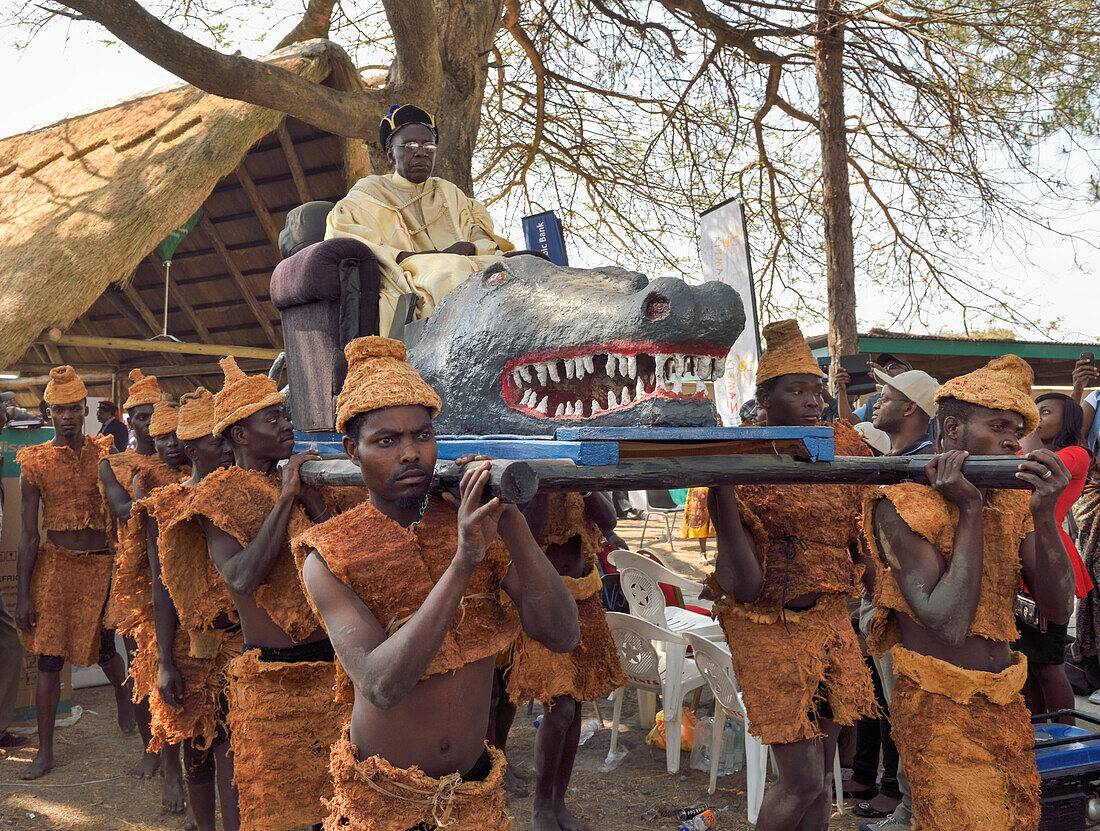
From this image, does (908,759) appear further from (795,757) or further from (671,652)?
(671,652)

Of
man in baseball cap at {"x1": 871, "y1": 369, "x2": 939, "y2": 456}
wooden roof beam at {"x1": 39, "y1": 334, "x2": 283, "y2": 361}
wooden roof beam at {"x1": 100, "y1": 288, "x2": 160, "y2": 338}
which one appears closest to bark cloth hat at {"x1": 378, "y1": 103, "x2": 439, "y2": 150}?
man in baseball cap at {"x1": 871, "y1": 369, "x2": 939, "y2": 456}

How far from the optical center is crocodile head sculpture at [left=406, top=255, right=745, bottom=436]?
2.20 m

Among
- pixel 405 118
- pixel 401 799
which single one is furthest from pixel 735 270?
pixel 401 799

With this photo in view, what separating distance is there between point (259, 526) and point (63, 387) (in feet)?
8.82

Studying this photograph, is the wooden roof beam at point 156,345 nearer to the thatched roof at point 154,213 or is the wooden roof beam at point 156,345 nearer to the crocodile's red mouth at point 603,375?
the thatched roof at point 154,213

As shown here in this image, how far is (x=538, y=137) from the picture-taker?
31.8ft

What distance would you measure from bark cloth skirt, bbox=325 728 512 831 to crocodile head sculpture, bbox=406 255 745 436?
3.12 feet

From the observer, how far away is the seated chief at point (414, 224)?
3.33 m

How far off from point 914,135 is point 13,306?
847cm

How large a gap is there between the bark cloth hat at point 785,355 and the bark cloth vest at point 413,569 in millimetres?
1278

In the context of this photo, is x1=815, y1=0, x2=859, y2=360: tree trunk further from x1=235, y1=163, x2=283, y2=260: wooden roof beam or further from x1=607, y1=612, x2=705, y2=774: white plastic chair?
x1=235, y1=163, x2=283, y2=260: wooden roof beam

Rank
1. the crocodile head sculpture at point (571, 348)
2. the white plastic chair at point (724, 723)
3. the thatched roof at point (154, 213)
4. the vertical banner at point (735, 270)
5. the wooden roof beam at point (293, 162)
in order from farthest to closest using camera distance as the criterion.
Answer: the wooden roof beam at point (293, 162), the vertical banner at point (735, 270), the thatched roof at point (154, 213), the white plastic chair at point (724, 723), the crocodile head sculpture at point (571, 348)

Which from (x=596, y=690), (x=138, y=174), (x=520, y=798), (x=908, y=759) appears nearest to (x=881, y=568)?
(x=908, y=759)

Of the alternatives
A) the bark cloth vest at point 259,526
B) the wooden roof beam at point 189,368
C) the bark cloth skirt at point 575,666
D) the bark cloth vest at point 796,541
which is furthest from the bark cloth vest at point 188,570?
the wooden roof beam at point 189,368
